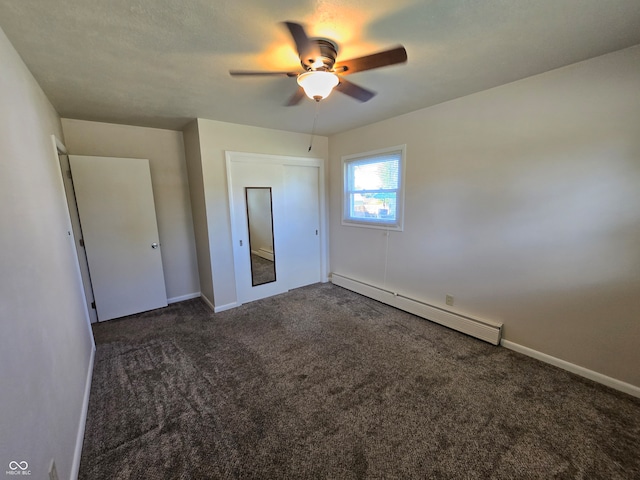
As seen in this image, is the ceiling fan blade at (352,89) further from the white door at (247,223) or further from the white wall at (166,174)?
the white wall at (166,174)

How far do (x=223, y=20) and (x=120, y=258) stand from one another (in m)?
3.09

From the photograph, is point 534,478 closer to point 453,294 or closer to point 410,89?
point 453,294

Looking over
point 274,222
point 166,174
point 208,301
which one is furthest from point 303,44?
point 208,301

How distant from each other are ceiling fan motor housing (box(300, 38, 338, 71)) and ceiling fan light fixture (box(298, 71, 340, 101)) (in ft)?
0.22

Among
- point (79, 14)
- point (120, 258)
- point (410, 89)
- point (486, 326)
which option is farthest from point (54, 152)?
point (486, 326)

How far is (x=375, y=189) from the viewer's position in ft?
11.7

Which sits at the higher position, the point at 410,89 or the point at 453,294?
the point at 410,89

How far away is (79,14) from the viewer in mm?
1283

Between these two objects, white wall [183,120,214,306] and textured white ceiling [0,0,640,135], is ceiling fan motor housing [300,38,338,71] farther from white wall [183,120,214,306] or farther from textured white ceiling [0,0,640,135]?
white wall [183,120,214,306]

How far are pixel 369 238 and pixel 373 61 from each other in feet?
8.21

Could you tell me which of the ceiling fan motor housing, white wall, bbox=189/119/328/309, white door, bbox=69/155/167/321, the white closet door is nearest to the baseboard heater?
the white closet door

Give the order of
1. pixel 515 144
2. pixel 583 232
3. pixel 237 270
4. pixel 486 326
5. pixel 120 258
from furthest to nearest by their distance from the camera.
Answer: pixel 237 270
pixel 120 258
pixel 486 326
pixel 515 144
pixel 583 232

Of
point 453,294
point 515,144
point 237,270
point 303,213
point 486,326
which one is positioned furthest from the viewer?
point 303,213

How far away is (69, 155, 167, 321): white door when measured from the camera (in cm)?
298
